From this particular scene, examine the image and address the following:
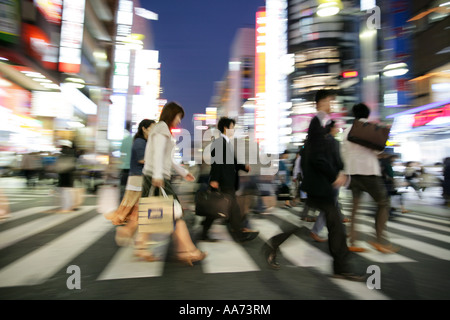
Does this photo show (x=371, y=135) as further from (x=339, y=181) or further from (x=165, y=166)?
(x=165, y=166)

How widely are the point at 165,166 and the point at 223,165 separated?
40.4 inches

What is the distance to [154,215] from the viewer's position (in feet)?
9.59

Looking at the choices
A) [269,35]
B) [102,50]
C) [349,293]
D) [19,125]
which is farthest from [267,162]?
[269,35]

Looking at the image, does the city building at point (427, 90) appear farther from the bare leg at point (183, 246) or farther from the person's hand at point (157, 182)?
the person's hand at point (157, 182)

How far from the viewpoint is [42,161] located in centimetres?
1433

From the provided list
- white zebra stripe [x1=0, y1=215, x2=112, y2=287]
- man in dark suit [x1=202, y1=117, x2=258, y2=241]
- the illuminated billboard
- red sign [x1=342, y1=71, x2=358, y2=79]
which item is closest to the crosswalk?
white zebra stripe [x1=0, y1=215, x2=112, y2=287]

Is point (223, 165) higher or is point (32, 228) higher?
point (223, 165)

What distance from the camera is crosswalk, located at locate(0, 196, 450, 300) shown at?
9.53 feet

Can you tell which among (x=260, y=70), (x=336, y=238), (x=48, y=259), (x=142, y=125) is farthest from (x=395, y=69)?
(x=260, y=70)

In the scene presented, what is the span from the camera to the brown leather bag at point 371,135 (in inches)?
138

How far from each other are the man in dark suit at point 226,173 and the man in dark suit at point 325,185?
109cm

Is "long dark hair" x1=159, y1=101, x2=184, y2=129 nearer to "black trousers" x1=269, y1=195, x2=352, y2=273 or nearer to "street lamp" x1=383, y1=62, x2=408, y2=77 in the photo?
"black trousers" x1=269, y1=195, x2=352, y2=273

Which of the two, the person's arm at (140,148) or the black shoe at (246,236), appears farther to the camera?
the person's arm at (140,148)

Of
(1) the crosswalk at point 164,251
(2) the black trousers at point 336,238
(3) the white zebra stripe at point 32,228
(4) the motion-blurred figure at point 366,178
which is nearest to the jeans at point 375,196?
(4) the motion-blurred figure at point 366,178
